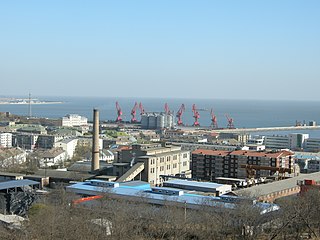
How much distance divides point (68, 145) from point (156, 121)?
1454cm

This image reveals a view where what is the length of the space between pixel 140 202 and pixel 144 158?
3221 mm

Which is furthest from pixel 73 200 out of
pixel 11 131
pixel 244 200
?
pixel 11 131

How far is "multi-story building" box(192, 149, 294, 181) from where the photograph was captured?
14039 millimetres

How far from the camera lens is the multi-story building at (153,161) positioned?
12.1m

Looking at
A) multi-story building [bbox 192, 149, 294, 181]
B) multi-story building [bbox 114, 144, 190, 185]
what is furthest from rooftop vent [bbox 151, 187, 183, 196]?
multi-story building [bbox 192, 149, 294, 181]

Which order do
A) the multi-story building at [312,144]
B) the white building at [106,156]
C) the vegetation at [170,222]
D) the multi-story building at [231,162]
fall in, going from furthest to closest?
the multi-story building at [312,144] → the white building at [106,156] → the multi-story building at [231,162] → the vegetation at [170,222]

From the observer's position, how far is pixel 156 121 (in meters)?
34.4

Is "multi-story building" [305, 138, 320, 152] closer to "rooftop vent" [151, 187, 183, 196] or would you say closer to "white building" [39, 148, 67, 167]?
"white building" [39, 148, 67, 167]

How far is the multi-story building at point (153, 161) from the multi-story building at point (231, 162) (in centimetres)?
99

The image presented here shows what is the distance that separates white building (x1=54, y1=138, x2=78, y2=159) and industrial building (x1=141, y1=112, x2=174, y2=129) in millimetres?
13368

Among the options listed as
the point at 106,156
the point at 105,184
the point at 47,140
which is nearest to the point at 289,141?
the point at 47,140

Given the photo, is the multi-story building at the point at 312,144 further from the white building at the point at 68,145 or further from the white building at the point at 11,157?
the white building at the point at 11,157

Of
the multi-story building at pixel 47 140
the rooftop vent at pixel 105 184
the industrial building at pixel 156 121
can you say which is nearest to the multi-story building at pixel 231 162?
the rooftop vent at pixel 105 184

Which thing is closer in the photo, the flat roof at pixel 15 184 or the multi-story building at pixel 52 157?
the flat roof at pixel 15 184
